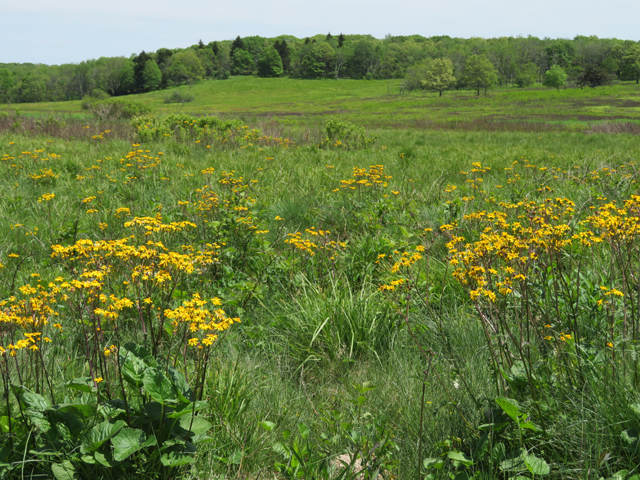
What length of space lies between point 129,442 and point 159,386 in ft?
0.70

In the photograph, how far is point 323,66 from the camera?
119500mm

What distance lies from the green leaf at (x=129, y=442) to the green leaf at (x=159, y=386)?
0.45ft

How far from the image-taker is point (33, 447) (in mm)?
1693

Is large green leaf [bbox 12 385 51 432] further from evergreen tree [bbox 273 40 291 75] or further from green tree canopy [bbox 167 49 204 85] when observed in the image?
evergreen tree [bbox 273 40 291 75]

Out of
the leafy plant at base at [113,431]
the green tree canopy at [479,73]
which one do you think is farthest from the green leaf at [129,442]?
the green tree canopy at [479,73]

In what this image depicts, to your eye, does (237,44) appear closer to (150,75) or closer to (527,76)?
(150,75)

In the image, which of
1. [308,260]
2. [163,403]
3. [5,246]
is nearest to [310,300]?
[308,260]

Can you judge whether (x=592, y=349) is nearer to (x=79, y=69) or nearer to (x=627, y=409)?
(x=627, y=409)

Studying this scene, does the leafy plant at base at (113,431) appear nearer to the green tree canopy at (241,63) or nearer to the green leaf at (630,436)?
the green leaf at (630,436)

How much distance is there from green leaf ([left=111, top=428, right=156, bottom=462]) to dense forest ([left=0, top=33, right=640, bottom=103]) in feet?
314

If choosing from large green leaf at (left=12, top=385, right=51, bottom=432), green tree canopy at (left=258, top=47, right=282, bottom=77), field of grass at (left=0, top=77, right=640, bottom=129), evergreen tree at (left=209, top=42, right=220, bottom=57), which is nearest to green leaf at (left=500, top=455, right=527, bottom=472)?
large green leaf at (left=12, top=385, right=51, bottom=432)

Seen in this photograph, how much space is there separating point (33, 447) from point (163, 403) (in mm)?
629

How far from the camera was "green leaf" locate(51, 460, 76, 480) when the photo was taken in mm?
1549

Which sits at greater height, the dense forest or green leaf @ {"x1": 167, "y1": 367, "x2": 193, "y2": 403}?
the dense forest
